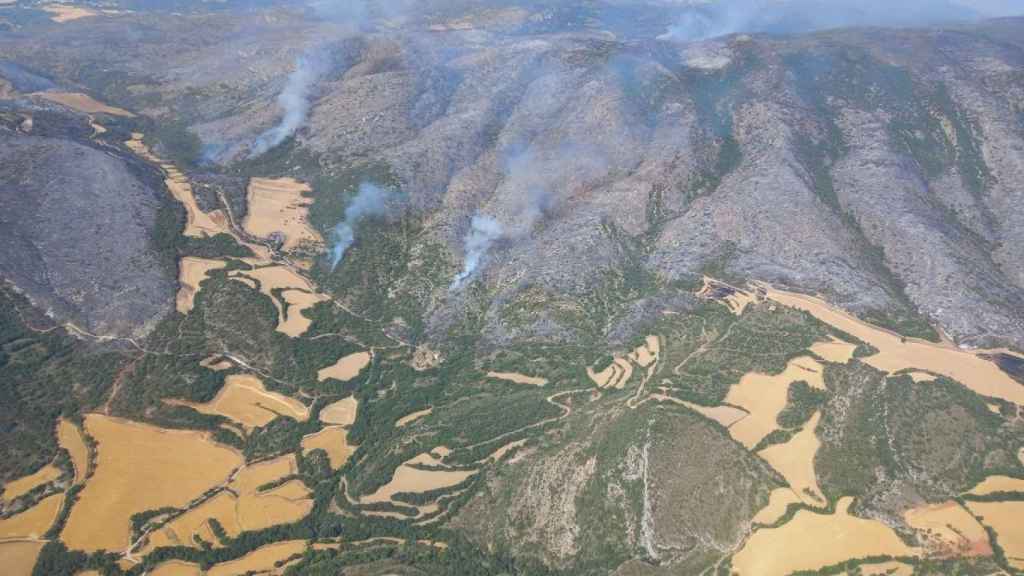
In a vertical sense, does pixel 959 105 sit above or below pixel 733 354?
above

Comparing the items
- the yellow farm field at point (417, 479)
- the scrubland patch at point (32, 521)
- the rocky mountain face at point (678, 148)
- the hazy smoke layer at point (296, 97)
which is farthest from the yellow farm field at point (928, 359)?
the hazy smoke layer at point (296, 97)

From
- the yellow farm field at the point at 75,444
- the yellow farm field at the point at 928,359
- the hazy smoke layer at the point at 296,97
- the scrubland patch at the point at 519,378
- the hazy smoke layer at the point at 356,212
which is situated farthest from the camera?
the hazy smoke layer at the point at 296,97

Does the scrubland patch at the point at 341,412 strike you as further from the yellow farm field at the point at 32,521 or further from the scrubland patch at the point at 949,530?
the scrubland patch at the point at 949,530

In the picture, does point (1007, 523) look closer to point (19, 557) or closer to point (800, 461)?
point (800, 461)

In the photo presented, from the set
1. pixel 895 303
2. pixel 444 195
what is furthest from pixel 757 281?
pixel 444 195

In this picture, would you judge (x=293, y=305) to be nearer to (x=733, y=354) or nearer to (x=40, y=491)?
(x=40, y=491)

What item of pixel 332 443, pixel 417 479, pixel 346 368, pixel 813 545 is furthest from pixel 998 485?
pixel 346 368
